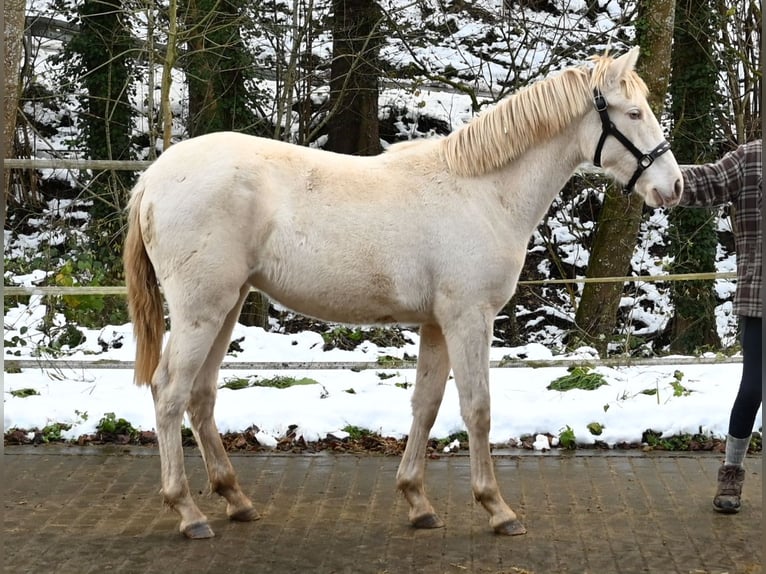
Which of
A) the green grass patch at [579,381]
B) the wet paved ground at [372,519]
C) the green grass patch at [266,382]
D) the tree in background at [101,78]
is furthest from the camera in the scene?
the tree in background at [101,78]

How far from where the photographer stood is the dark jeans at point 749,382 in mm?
4613

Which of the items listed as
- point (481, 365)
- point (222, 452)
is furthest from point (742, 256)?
point (222, 452)

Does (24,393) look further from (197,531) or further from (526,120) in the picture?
(526,120)

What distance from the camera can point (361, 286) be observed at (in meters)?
4.54

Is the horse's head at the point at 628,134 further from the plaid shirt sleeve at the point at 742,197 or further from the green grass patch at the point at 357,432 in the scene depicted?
the green grass patch at the point at 357,432

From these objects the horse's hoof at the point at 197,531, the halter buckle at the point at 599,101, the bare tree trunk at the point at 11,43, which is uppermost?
the bare tree trunk at the point at 11,43

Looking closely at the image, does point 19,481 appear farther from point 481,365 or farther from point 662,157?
point 662,157

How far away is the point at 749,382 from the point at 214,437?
2663 millimetres

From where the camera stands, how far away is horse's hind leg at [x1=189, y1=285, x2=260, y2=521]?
4.76 m

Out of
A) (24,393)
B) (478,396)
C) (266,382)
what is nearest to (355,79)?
(266,382)

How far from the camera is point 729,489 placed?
4824 mm

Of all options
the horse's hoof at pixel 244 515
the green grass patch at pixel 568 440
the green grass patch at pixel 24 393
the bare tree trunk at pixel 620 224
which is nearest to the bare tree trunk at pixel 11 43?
the green grass patch at pixel 24 393

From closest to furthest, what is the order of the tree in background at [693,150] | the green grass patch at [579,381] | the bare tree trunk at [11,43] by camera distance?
the green grass patch at [579,381] → the bare tree trunk at [11,43] → the tree in background at [693,150]

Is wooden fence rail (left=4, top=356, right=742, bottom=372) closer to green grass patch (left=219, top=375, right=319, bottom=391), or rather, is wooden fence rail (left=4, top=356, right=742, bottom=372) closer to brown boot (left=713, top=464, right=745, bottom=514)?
green grass patch (left=219, top=375, right=319, bottom=391)
